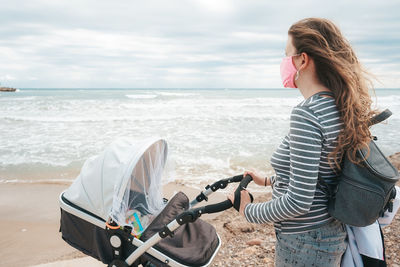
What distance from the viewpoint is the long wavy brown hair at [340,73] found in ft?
4.49

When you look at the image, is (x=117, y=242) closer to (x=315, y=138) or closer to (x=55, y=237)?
(x=315, y=138)

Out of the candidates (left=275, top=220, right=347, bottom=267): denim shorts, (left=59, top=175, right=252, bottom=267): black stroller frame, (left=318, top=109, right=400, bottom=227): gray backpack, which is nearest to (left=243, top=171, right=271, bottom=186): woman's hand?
(left=59, top=175, right=252, bottom=267): black stroller frame

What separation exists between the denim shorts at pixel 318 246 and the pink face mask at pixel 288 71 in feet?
2.49

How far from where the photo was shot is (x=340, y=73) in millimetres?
1410

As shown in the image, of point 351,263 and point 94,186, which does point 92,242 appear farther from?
point 351,263

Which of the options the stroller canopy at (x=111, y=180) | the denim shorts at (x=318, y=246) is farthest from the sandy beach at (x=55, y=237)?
the denim shorts at (x=318, y=246)

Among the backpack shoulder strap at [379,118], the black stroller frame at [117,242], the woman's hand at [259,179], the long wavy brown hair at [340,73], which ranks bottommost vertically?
the black stroller frame at [117,242]

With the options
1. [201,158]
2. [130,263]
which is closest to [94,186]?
[130,263]

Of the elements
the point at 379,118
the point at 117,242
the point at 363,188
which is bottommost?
the point at 117,242

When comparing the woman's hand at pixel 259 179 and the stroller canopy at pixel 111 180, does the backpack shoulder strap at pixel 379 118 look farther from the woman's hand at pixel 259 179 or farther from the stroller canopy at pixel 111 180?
the stroller canopy at pixel 111 180

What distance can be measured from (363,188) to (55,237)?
4474mm

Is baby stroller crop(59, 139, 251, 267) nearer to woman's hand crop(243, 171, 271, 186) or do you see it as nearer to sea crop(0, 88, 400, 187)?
woman's hand crop(243, 171, 271, 186)

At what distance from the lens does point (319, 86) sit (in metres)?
1.48

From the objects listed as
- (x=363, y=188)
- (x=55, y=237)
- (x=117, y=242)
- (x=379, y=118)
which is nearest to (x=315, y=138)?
(x=363, y=188)
